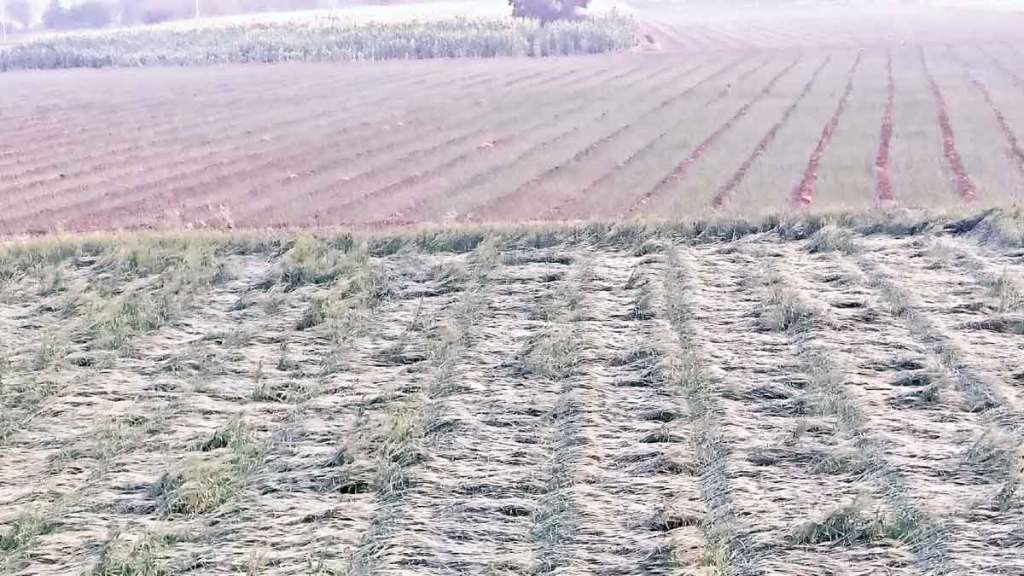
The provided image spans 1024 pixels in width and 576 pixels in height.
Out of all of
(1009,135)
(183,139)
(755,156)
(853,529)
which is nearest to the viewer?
(853,529)

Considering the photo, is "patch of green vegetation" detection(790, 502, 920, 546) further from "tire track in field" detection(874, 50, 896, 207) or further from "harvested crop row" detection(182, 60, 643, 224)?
"harvested crop row" detection(182, 60, 643, 224)

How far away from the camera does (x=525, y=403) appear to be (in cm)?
665

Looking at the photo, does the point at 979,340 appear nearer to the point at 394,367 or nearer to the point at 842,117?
the point at 394,367

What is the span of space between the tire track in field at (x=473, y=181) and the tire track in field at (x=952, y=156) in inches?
216

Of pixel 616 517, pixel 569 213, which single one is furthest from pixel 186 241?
pixel 616 517

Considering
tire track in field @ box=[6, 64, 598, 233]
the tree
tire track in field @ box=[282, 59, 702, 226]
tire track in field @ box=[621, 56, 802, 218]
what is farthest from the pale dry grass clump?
the tree

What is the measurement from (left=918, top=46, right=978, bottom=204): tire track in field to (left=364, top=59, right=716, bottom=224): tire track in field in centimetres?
549

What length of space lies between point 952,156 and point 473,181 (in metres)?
6.13

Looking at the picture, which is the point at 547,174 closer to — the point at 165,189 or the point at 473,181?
the point at 473,181

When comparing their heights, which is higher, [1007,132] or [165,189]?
[1007,132]

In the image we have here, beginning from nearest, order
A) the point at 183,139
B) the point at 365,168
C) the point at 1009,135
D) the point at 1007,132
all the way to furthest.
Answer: the point at 365,168 → the point at 1009,135 → the point at 1007,132 → the point at 183,139

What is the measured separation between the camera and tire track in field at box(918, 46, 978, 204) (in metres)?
12.2

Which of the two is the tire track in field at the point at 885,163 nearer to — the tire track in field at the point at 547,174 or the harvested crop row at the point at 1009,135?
the harvested crop row at the point at 1009,135

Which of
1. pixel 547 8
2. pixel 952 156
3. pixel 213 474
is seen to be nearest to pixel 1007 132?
pixel 952 156
